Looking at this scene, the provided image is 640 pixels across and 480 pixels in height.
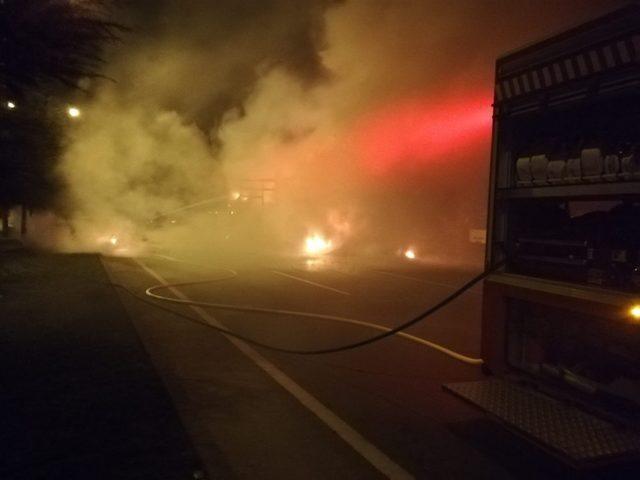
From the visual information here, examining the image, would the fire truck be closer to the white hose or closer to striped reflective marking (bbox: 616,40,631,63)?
striped reflective marking (bbox: 616,40,631,63)

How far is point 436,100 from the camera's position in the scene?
15.0 meters

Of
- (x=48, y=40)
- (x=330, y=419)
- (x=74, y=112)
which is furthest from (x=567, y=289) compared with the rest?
(x=74, y=112)

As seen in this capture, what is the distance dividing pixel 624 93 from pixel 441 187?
17165 mm

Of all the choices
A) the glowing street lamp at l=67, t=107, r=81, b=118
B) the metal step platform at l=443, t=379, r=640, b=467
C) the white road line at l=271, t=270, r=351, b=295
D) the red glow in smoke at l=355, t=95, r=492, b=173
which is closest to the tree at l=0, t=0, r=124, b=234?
the metal step platform at l=443, t=379, r=640, b=467

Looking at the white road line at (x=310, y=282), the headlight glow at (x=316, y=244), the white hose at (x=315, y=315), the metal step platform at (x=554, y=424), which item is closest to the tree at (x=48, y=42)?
the metal step platform at (x=554, y=424)

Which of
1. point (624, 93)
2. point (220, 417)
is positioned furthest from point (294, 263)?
point (624, 93)

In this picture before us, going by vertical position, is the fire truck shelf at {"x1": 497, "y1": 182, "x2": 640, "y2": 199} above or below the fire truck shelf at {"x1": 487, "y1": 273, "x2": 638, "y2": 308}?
above

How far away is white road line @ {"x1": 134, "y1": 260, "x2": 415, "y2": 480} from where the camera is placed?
3244 millimetres

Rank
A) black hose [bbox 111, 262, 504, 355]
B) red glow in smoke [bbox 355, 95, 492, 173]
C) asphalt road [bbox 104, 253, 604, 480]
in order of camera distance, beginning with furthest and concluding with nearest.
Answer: red glow in smoke [bbox 355, 95, 492, 173] → black hose [bbox 111, 262, 504, 355] → asphalt road [bbox 104, 253, 604, 480]

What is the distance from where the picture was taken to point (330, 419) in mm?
4020

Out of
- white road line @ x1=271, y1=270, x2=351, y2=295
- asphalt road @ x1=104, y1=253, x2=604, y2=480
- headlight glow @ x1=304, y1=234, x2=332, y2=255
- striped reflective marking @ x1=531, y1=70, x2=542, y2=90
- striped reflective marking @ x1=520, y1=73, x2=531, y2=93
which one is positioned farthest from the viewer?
headlight glow @ x1=304, y1=234, x2=332, y2=255

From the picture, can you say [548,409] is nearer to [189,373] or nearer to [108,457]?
[108,457]

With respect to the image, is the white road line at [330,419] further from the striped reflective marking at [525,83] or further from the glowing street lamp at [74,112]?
the glowing street lamp at [74,112]

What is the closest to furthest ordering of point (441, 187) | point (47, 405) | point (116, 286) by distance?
point (47, 405) < point (116, 286) < point (441, 187)
